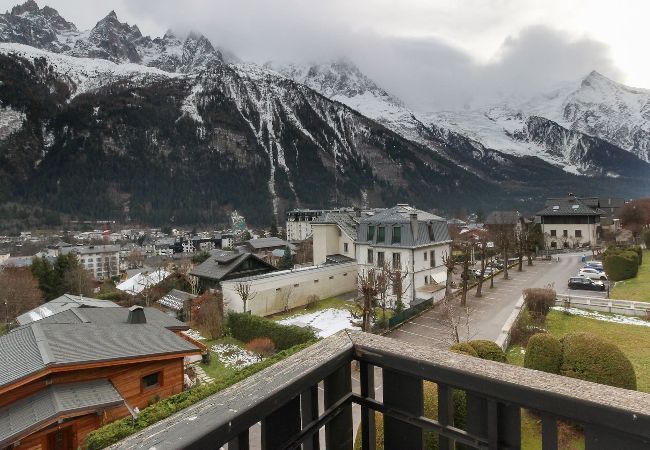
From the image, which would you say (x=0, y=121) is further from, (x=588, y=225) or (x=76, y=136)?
(x=588, y=225)

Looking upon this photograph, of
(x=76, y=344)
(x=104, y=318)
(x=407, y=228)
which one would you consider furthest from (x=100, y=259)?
(x=76, y=344)

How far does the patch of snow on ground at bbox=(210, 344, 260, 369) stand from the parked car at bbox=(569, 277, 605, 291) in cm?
2149

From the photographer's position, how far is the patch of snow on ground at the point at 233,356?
20.1 metres

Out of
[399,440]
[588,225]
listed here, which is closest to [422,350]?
[399,440]

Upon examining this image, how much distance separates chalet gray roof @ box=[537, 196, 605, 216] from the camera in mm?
54188

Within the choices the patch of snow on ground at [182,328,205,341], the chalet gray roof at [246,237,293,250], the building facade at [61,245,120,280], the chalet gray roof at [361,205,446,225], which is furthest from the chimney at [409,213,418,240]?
the building facade at [61,245,120,280]

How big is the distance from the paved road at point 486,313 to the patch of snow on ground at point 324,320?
4433 millimetres

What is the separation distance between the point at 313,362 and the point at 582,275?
33.5m

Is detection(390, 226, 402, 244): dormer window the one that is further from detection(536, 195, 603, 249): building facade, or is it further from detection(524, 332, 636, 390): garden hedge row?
detection(536, 195, 603, 249): building facade

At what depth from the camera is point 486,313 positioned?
74.1 feet

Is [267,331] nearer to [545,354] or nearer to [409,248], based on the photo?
[409,248]

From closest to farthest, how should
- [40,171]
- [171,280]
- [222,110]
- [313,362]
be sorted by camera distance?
[313,362], [171,280], [40,171], [222,110]

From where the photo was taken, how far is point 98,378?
13141 millimetres

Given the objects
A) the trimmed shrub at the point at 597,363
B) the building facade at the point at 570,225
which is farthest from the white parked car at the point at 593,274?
the building facade at the point at 570,225
